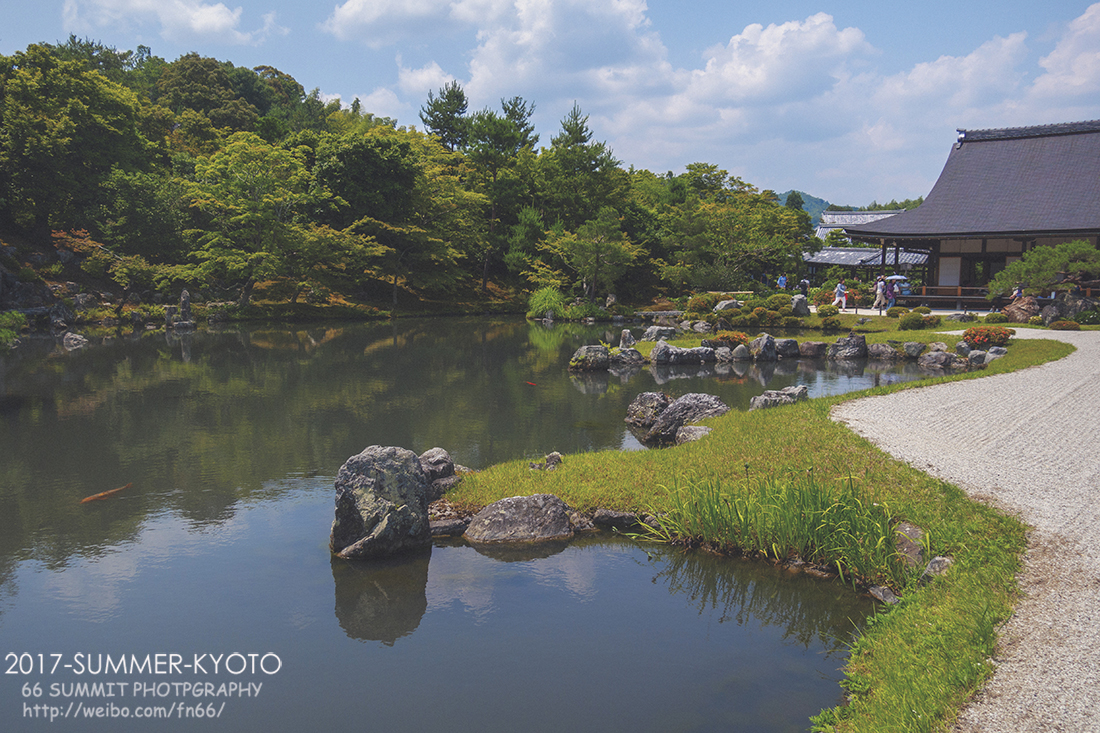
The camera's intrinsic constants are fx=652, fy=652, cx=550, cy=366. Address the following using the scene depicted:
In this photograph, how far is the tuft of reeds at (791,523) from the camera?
19.3ft

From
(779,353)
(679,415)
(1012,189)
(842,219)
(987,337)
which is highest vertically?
(842,219)

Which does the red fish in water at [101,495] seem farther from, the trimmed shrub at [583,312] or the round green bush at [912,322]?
the trimmed shrub at [583,312]

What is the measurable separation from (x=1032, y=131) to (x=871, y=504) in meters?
33.2

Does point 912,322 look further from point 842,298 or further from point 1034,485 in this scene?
point 1034,485

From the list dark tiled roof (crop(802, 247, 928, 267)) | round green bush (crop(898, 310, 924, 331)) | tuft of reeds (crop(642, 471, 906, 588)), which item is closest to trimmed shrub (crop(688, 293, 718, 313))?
round green bush (crop(898, 310, 924, 331))

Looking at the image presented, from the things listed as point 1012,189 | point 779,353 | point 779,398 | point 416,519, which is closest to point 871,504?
point 416,519

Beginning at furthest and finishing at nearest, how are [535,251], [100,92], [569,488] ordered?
[535,251] → [100,92] → [569,488]

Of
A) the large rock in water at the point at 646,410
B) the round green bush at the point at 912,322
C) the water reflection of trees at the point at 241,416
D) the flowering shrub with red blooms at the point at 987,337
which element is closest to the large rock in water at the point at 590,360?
the water reflection of trees at the point at 241,416

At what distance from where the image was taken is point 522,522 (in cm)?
702

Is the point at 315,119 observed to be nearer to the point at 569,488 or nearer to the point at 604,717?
the point at 569,488

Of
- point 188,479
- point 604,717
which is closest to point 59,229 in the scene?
point 188,479

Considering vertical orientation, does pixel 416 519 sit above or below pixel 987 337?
below

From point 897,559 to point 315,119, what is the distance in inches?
2232

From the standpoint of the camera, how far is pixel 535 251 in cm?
4100
